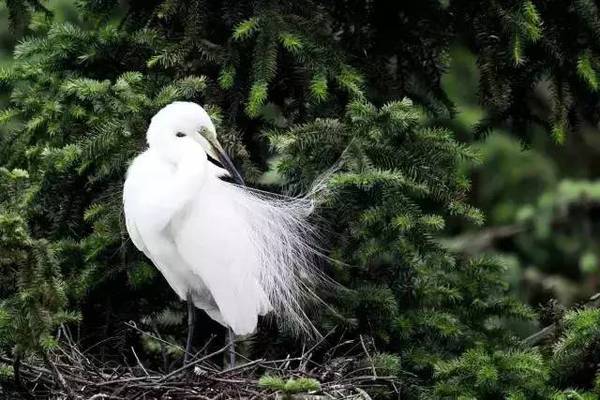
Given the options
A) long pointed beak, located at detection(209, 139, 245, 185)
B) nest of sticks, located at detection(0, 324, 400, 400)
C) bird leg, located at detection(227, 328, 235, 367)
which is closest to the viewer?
nest of sticks, located at detection(0, 324, 400, 400)

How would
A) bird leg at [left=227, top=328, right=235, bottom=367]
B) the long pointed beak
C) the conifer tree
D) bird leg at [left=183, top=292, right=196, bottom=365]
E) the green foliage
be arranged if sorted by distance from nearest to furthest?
Answer: 1. the green foliage
2. the conifer tree
3. the long pointed beak
4. bird leg at [left=227, top=328, right=235, bottom=367]
5. bird leg at [left=183, top=292, right=196, bottom=365]

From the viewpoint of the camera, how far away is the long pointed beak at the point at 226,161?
12.9 ft

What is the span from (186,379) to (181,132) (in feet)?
2.62

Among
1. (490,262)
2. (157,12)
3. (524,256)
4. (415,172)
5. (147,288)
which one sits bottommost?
(524,256)

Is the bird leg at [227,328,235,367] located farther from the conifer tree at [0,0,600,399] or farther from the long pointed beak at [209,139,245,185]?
the long pointed beak at [209,139,245,185]

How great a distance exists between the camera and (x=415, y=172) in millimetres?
3871

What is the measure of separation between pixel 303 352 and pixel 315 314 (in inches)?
7.9

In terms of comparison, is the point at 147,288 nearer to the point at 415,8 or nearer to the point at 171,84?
the point at 171,84

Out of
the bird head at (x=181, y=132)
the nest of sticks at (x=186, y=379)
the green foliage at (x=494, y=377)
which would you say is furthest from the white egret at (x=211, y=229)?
Result: the green foliage at (x=494, y=377)

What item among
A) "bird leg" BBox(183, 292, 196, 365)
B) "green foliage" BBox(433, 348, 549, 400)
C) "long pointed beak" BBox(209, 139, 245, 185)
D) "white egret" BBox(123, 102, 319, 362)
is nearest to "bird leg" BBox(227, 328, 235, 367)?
"white egret" BBox(123, 102, 319, 362)

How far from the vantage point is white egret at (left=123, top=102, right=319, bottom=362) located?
152 inches

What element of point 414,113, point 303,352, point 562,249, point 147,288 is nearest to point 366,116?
point 414,113

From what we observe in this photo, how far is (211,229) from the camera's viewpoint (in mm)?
3998

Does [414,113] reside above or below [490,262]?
above
